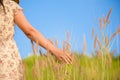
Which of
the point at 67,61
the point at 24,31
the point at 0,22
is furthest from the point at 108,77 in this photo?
the point at 0,22

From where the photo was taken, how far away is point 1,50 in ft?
7.54

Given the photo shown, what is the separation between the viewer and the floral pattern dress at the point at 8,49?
230 cm

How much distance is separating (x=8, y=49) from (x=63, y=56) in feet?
1.23

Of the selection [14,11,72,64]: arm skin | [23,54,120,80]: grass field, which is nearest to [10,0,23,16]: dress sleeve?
[14,11,72,64]: arm skin

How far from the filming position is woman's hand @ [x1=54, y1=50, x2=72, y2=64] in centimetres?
221

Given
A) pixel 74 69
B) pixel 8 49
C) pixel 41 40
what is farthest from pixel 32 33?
pixel 74 69

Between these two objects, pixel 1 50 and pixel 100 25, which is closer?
pixel 1 50

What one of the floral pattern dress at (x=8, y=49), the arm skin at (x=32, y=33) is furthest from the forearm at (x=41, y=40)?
the floral pattern dress at (x=8, y=49)

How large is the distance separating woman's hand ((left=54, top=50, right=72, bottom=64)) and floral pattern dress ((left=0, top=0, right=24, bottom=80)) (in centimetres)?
28

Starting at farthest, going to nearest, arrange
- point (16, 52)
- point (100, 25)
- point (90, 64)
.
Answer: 1. point (90, 64)
2. point (100, 25)
3. point (16, 52)

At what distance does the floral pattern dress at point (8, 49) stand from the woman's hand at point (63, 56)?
285 millimetres

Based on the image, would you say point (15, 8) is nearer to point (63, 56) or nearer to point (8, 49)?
point (8, 49)

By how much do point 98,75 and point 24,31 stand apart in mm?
682

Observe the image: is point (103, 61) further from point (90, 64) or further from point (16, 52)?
point (16, 52)
